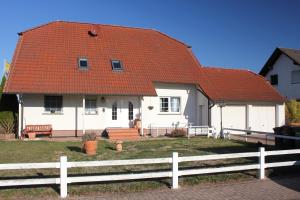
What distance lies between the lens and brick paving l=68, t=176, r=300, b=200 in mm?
9055

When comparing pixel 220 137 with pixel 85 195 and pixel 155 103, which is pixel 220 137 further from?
pixel 85 195

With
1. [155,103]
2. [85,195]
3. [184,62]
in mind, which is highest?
[184,62]

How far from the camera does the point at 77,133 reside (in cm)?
2278

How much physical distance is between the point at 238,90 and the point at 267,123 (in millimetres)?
3187

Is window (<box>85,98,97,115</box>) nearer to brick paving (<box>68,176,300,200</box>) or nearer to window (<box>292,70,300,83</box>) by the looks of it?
brick paving (<box>68,176,300,200</box>)

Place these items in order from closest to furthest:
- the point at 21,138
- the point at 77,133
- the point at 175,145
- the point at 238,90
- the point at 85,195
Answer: the point at 85,195
the point at 175,145
the point at 21,138
the point at 77,133
the point at 238,90

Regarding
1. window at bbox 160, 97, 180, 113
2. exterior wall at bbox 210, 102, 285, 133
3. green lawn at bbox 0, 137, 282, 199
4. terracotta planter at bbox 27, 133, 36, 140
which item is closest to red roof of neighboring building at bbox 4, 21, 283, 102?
exterior wall at bbox 210, 102, 285, 133

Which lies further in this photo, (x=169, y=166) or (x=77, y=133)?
(x=77, y=133)

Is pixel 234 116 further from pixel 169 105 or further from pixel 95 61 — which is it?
pixel 95 61

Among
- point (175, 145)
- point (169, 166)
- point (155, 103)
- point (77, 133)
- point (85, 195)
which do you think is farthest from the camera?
point (155, 103)

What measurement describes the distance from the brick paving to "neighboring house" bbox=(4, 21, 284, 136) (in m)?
13.2

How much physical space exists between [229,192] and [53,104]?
1517 cm

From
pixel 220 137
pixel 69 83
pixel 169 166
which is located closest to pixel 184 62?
pixel 220 137

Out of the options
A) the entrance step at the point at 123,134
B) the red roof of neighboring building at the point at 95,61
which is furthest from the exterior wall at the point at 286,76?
the entrance step at the point at 123,134
